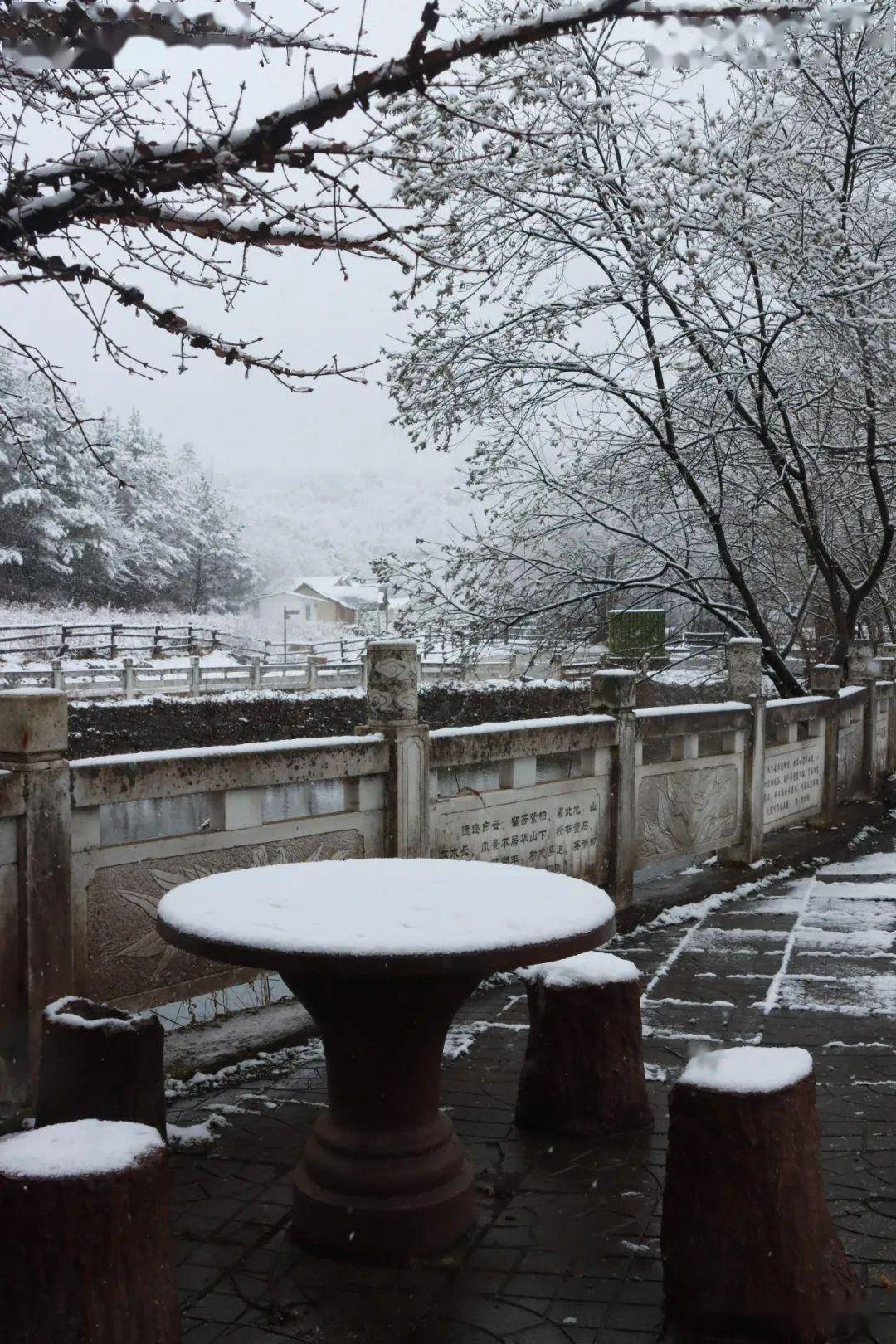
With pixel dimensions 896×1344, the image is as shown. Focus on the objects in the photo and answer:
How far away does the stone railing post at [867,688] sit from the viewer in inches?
566

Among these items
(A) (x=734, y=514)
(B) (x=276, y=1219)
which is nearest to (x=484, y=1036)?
(B) (x=276, y=1219)

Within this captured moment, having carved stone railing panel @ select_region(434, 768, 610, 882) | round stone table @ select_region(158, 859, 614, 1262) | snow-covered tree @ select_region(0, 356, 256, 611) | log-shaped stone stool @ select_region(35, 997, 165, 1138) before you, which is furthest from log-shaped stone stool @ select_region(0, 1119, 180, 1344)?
snow-covered tree @ select_region(0, 356, 256, 611)

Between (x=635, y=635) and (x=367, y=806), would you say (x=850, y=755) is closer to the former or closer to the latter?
(x=635, y=635)

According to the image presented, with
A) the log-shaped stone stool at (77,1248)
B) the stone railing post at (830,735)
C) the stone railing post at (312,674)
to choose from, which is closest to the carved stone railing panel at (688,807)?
the stone railing post at (830,735)

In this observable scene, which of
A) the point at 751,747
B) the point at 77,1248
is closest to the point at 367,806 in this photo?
the point at 77,1248

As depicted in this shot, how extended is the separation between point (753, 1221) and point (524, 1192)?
1.07 m

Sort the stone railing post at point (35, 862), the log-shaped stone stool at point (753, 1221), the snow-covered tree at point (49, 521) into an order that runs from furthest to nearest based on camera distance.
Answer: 1. the snow-covered tree at point (49, 521)
2. the stone railing post at point (35, 862)
3. the log-shaped stone stool at point (753, 1221)

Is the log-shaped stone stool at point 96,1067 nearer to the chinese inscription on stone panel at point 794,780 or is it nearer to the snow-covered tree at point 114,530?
the chinese inscription on stone panel at point 794,780

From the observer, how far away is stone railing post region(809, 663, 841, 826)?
12.3 meters

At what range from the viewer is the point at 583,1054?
4.47 m

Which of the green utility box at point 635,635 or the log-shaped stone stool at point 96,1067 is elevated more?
the green utility box at point 635,635

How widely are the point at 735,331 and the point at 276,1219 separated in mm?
9514

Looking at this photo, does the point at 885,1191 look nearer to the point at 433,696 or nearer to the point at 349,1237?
the point at 349,1237

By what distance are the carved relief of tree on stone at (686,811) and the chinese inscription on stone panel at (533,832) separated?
65 cm
